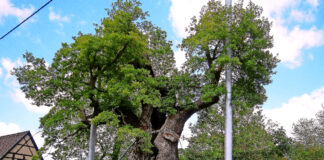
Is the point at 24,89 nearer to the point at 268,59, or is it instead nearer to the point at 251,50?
the point at 251,50

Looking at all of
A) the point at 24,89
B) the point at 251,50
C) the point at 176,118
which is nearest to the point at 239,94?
the point at 251,50

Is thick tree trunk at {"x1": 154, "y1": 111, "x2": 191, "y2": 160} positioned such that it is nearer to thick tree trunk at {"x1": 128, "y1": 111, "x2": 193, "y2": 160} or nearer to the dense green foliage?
thick tree trunk at {"x1": 128, "y1": 111, "x2": 193, "y2": 160}

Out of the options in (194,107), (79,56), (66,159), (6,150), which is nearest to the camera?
(79,56)

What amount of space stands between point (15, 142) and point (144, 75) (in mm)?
9703

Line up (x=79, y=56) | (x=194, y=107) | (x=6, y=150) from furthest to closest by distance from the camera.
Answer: (x=6, y=150) → (x=194, y=107) → (x=79, y=56)

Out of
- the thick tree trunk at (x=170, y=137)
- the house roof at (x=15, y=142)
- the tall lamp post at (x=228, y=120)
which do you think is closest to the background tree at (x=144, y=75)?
the thick tree trunk at (x=170, y=137)

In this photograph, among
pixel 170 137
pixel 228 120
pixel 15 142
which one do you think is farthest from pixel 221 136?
pixel 15 142

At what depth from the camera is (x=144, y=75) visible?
367 inches

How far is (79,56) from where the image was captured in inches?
333

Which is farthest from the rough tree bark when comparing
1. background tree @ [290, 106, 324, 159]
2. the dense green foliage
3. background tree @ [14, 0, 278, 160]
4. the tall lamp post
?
background tree @ [290, 106, 324, 159]

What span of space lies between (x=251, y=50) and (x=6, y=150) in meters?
13.4

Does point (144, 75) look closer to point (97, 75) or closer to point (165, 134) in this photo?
point (97, 75)

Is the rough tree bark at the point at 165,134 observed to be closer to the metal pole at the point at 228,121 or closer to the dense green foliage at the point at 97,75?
the dense green foliage at the point at 97,75

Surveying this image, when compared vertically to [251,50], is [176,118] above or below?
below
